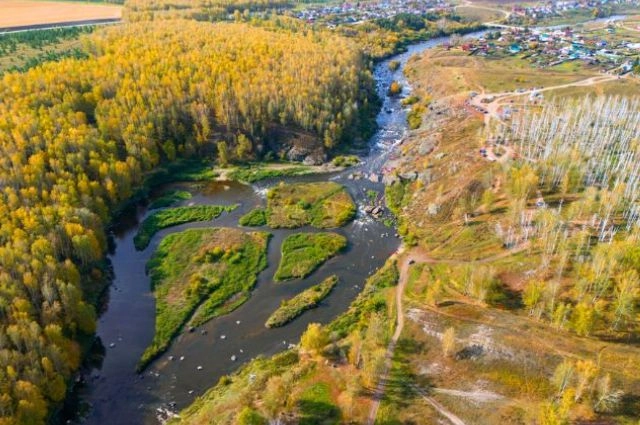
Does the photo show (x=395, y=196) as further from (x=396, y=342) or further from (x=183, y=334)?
(x=183, y=334)

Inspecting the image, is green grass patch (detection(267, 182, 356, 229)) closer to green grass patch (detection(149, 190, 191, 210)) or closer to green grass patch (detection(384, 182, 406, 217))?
green grass patch (detection(384, 182, 406, 217))

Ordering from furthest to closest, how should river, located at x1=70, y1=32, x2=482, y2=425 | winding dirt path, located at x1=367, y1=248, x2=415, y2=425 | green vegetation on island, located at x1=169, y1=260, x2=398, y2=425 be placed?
river, located at x1=70, y1=32, x2=482, y2=425 → winding dirt path, located at x1=367, y1=248, x2=415, y2=425 → green vegetation on island, located at x1=169, y1=260, x2=398, y2=425

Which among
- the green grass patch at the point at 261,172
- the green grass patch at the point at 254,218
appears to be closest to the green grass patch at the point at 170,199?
the green grass patch at the point at 261,172

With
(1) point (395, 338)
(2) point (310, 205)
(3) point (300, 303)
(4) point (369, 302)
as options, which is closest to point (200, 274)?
(3) point (300, 303)

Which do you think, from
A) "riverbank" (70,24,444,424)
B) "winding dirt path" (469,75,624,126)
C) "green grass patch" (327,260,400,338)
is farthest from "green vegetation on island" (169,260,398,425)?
"winding dirt path" (469,75,624,126)

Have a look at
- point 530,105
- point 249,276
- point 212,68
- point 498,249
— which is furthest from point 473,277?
point 212,68

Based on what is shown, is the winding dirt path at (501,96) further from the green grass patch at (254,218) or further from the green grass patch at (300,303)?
the green grass patch at (300,303)
